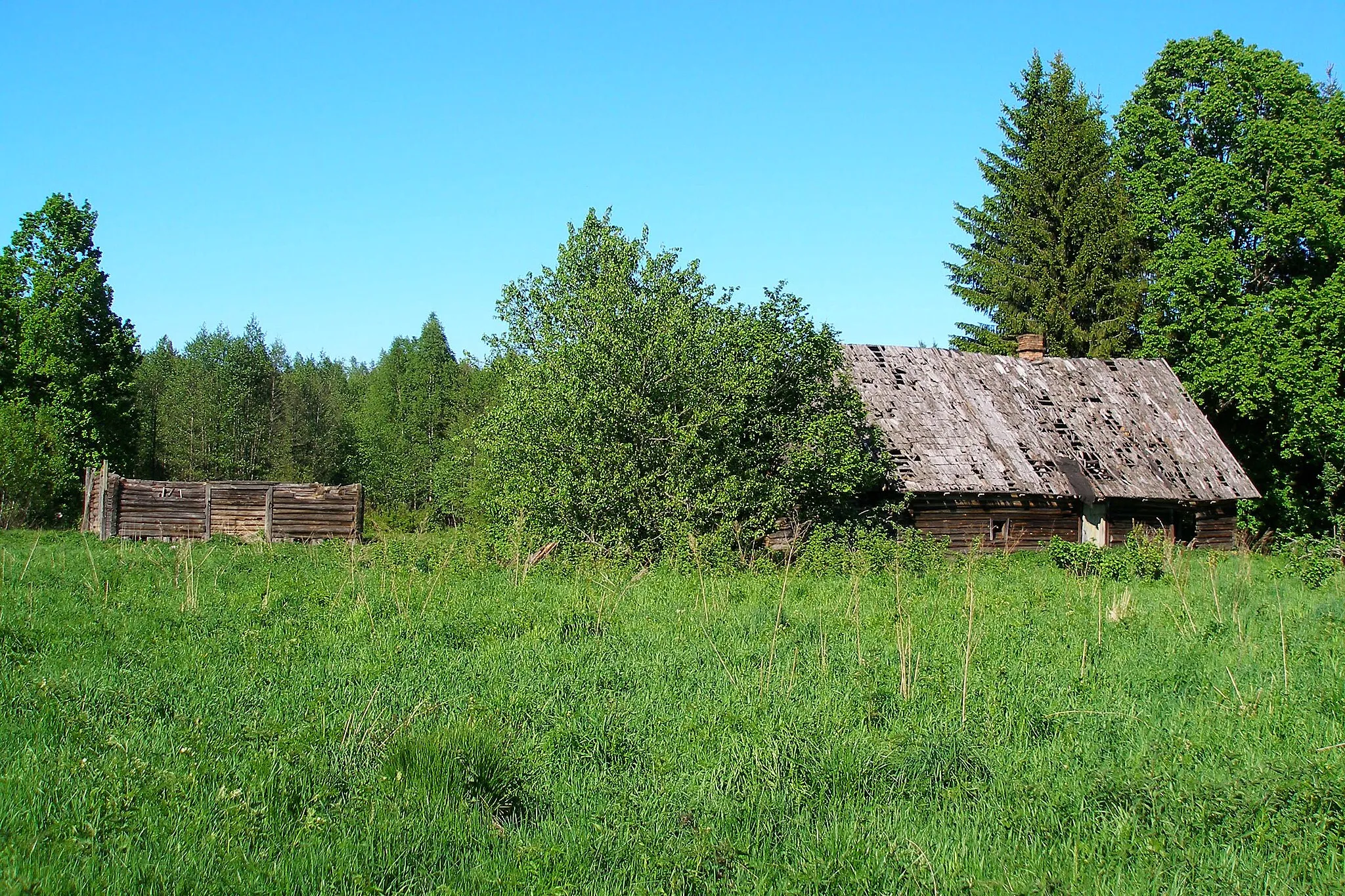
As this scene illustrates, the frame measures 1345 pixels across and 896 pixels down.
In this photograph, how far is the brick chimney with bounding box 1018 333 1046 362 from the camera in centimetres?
2892

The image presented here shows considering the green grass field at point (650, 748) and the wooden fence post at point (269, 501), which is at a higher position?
the wooden fence post at point (269, 501)

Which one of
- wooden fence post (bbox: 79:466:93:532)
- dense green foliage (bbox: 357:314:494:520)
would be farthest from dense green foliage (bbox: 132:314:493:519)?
wooden fence post (bbox: 79:466:93:532)

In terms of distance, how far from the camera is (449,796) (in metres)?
5.38

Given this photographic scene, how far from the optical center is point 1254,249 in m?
28.4

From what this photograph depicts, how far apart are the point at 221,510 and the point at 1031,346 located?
2288cm

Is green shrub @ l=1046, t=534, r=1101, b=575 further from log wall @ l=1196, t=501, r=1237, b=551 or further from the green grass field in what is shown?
log wall @ l=1196, t=501, r=1237, b=551

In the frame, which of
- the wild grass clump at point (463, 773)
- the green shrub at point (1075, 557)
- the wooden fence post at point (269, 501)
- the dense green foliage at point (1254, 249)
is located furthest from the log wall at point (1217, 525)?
the wild grass clump at point (463, 773)

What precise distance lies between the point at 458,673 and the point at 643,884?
150 inches

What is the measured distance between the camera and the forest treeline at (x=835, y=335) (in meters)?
16.5

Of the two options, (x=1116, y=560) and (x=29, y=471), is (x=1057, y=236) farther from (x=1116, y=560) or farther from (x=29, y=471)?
(x=29, y=471)

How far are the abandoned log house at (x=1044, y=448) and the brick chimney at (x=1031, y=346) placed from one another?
0.13 ft

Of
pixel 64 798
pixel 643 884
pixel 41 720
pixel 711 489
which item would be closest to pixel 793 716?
pixel 643 884

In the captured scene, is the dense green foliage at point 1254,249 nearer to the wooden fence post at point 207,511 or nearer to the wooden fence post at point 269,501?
the wooden fence post at point 269,501

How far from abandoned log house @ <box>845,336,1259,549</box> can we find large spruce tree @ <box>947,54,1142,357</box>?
152 inches
